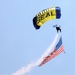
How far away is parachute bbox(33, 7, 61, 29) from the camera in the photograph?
13.1 meters

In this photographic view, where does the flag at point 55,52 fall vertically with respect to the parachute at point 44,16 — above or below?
below

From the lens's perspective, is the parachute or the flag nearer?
the parachute

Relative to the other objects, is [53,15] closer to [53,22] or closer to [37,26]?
[37,26]

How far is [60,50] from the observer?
593 inches

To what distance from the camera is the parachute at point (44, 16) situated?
13.1m

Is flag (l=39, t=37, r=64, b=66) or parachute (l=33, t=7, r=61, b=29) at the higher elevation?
parachute (l=33, t=7, r=61, b=29)

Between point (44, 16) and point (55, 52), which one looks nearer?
point (44, 16)

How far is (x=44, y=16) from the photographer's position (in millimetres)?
13219

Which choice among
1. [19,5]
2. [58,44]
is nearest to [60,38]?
[58,44]

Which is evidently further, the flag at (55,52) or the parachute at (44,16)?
the flag at (55,52)

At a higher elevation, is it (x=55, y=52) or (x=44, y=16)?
(x=44, y=16)

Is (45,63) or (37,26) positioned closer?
(37,26)

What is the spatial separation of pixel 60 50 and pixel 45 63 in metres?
1.37

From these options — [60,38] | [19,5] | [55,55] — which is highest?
[19,5]
